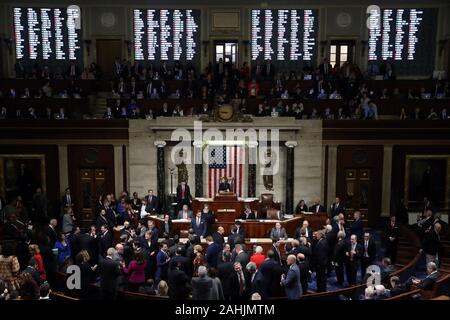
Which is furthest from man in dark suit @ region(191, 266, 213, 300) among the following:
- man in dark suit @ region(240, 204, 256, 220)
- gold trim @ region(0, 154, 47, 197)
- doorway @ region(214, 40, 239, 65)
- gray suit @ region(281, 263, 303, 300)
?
doorway @ region(214, 40, 239, 65)

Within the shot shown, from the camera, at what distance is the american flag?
693 inches

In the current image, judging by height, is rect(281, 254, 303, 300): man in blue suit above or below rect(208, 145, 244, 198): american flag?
below

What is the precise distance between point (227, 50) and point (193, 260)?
13.9 meters

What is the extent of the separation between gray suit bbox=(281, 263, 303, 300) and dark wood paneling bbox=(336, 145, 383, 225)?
31.0 ft

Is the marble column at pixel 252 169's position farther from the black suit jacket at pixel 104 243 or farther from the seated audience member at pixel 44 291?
the seated audience member at pixel 44 291

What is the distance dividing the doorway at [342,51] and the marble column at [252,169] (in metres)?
7.31

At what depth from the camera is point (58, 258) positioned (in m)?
11.6

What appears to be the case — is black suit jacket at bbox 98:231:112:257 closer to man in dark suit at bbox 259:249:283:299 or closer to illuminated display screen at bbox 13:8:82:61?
man in dark suit at bbox 259:249:283:299

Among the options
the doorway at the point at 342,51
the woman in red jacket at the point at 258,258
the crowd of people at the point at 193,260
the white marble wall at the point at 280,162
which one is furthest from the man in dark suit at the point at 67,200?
the doorway at the point at 342,51

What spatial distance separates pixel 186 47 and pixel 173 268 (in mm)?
15067

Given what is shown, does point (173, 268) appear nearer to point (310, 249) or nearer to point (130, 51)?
point (310, 249)
